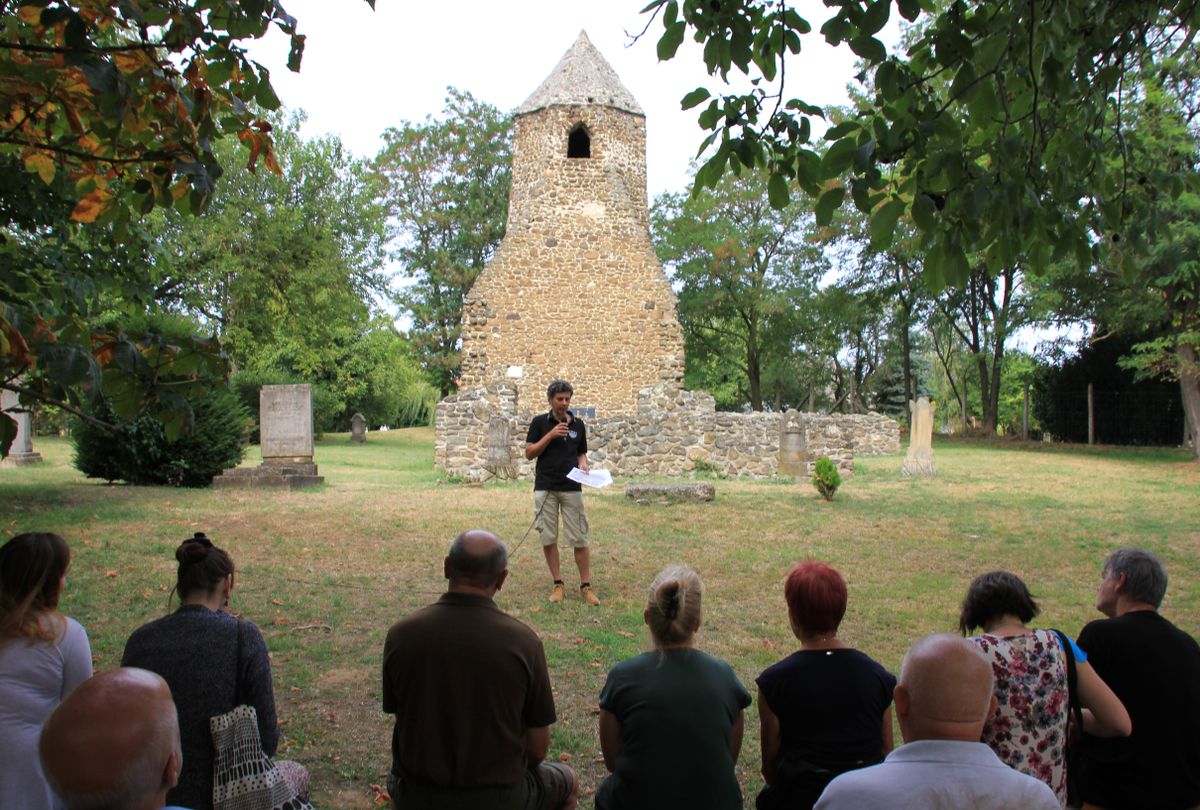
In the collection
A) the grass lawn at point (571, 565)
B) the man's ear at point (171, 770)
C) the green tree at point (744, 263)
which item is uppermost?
the green tree at point (744, 263)

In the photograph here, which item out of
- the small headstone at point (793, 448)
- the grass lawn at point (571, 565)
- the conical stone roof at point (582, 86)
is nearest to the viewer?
the grass lawn at point (571, 565)

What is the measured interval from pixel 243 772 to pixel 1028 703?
2604 mm

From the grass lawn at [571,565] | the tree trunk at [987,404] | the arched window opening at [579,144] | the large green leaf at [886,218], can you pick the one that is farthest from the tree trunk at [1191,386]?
the large green leaf at [886,218]

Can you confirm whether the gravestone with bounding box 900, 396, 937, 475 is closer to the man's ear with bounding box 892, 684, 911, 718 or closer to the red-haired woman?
the red-haired woman

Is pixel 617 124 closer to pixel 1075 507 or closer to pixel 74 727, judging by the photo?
pixel 1075 507

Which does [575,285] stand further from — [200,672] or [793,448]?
[200,672]

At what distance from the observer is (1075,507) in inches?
521

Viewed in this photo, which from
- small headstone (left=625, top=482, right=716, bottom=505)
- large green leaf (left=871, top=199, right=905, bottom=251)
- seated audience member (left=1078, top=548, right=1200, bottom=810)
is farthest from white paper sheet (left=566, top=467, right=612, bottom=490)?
small headstone (left=625, top=482, right=716, bottom=505)

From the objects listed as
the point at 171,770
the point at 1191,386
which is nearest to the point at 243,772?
the point at 171,770

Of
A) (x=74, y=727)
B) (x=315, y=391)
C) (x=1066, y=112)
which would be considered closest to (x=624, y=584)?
(x=1066, y=112)

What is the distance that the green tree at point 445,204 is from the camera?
36.7 metres

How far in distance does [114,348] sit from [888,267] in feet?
115

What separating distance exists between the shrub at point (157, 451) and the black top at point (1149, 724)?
43.1 feet

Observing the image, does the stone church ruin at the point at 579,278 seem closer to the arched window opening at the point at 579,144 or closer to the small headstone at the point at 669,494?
the arched window opening at the point at 579,144
